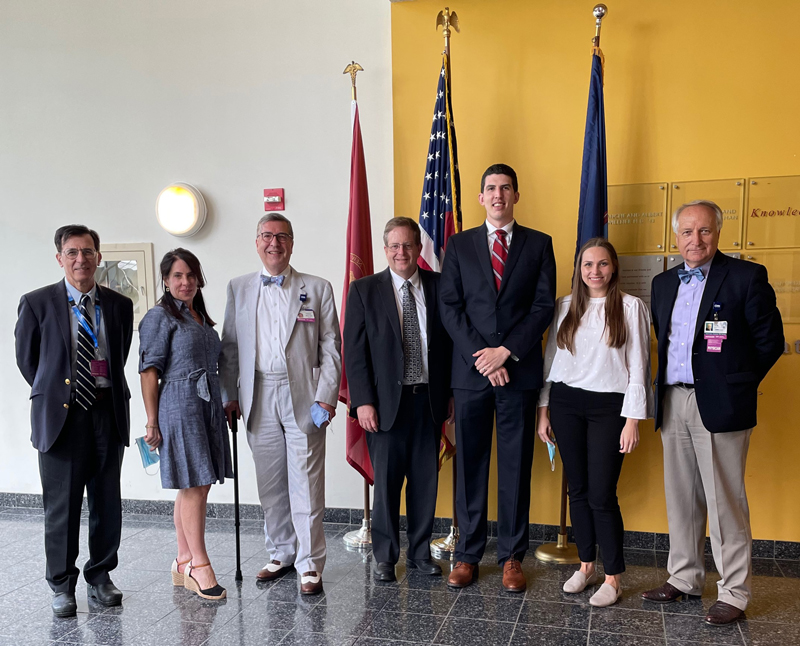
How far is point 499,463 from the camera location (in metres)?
3.38

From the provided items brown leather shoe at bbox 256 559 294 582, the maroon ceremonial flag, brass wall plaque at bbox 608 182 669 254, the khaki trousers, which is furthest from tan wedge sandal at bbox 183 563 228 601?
brass wall plaque at bbox 608 182 669 254

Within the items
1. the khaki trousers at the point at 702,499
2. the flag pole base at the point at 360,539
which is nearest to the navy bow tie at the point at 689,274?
the khaki trousers at the point at 702,499

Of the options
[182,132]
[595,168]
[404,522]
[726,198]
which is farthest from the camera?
[182,132]

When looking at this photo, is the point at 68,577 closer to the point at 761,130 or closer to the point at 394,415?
the point at 394,415

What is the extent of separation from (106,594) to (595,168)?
3.29m

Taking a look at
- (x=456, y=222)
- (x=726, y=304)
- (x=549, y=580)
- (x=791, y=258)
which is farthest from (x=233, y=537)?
(x=791, y=258)

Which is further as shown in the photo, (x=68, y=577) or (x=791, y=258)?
(x=791, y=258)

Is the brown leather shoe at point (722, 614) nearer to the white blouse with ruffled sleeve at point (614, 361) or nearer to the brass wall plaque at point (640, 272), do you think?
the white blouse with ruffled sleeve at point (614, 361)

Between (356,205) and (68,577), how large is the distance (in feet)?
8.06

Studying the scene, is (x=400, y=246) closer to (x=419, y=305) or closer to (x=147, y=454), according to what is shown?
(x=419, y=305)

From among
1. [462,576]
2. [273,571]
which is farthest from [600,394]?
[273,571]

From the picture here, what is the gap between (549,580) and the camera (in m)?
3.43

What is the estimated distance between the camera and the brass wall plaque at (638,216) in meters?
3.80

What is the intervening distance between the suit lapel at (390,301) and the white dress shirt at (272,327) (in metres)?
0.49
